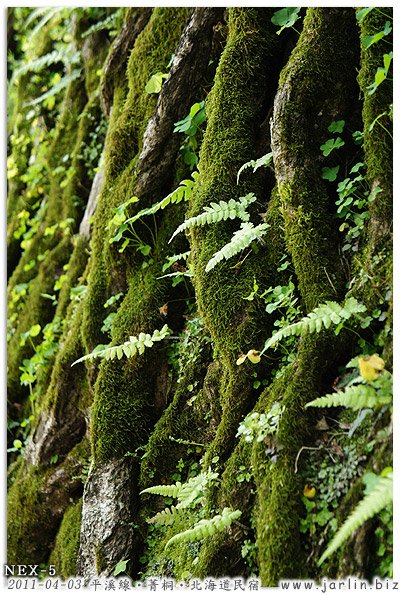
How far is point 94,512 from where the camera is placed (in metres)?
4.28

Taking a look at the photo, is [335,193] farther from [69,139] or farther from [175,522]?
[69,139]

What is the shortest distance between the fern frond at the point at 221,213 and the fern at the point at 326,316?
3.16 ft

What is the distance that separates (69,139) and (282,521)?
5.53 meters

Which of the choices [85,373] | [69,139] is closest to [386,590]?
[85,373]

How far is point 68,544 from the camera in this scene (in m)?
4.66

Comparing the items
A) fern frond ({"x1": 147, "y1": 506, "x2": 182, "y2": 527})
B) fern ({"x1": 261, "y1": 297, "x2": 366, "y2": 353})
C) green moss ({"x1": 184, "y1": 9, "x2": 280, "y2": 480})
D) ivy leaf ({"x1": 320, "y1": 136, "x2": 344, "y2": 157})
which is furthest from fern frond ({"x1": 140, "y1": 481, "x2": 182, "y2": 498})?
ivy leaf ({"x1": 320, "y1": 136, "x2": 344, "y2": 157})

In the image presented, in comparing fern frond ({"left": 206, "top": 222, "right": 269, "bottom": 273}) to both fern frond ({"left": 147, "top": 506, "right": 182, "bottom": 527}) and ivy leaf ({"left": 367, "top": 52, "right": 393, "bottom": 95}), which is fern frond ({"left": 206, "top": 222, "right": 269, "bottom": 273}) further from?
fern frond ({"left": 147, "top": 506, "right": 182, "bottom": 527})

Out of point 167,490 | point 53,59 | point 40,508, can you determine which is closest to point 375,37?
point 167,490

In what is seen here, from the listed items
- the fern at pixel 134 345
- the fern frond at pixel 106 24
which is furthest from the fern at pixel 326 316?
the fern frond at pixel 106 24

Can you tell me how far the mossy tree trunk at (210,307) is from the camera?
3.24m

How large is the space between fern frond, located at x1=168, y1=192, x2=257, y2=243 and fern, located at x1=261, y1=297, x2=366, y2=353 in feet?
3.16

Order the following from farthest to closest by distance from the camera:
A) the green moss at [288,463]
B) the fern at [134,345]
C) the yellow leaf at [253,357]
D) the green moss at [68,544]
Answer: the green moss at [68,544] → the fern at [134,345] → the yellow leaf at [253,357] → the green moss at [288,463]

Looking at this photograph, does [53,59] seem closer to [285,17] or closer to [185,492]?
[285,17]

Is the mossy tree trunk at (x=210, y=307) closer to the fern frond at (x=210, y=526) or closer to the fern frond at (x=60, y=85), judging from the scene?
the fern frond at (x=210, y=526)
